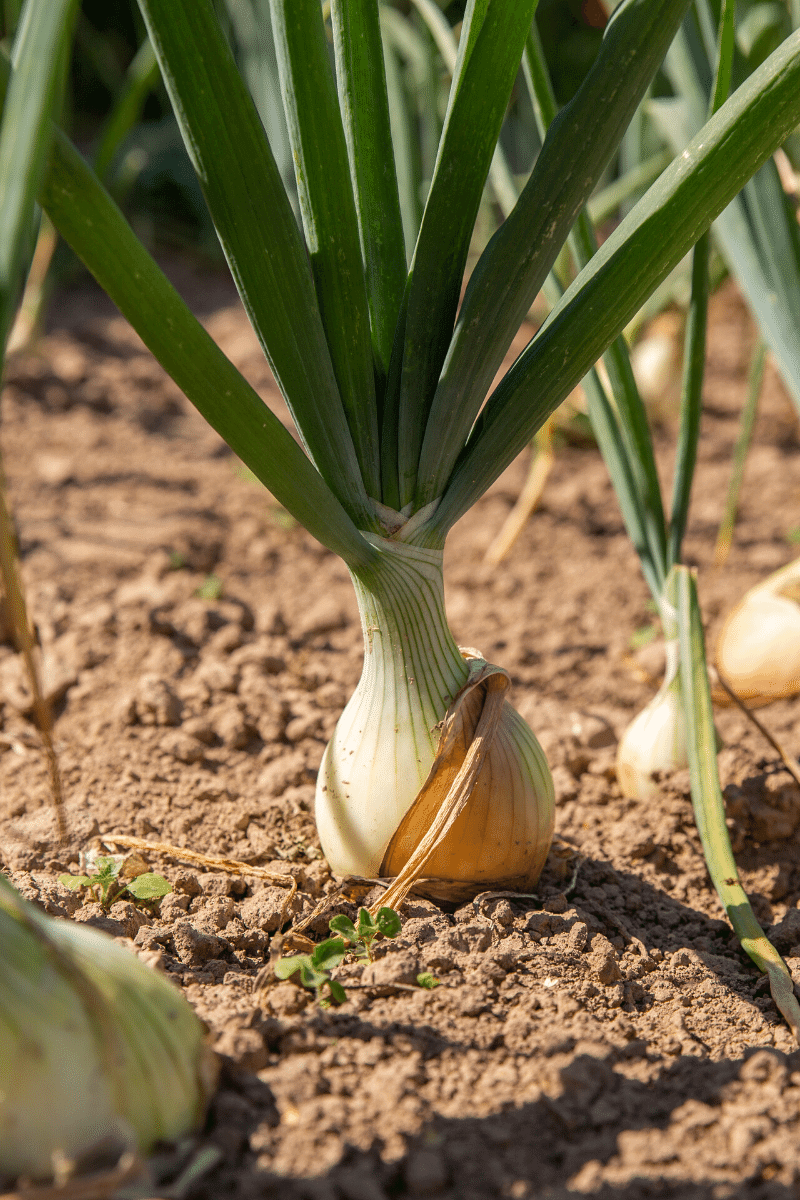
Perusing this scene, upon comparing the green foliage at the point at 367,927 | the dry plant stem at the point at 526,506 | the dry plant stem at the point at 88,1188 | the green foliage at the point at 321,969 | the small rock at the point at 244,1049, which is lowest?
the dry plant stem at the point at 88,1188

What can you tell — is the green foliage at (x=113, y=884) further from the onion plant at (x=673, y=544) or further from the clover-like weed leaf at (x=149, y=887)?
the onion plant at (x=673, y=544)

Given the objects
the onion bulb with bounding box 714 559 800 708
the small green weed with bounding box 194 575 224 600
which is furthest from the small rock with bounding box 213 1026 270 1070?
the small green weed with bounding box 194 575 224 600

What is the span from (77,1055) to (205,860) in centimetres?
39

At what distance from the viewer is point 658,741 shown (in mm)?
1112

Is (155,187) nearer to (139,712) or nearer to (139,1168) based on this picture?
(139,712)

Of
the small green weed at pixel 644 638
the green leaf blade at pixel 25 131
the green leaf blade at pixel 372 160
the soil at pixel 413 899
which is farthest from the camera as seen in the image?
the small green weed at pixel 644 638

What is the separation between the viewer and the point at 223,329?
9.52 feet

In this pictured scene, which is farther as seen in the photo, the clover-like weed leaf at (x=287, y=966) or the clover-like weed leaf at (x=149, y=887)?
the clover-like weed leaf at (x=149, y=887)

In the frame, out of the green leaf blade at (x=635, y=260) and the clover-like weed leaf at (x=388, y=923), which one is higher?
the green leaf blade at (x=635, y=260)

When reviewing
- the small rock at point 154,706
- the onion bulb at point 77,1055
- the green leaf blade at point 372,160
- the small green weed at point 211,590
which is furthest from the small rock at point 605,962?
the small green weed at point 211,590

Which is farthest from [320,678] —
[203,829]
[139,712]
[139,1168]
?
[139,1168]

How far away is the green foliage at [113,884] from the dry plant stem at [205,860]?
0.04 meters

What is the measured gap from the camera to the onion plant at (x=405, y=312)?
69 cm

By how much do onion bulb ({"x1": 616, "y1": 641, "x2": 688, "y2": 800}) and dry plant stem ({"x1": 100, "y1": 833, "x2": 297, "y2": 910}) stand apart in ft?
1.53
